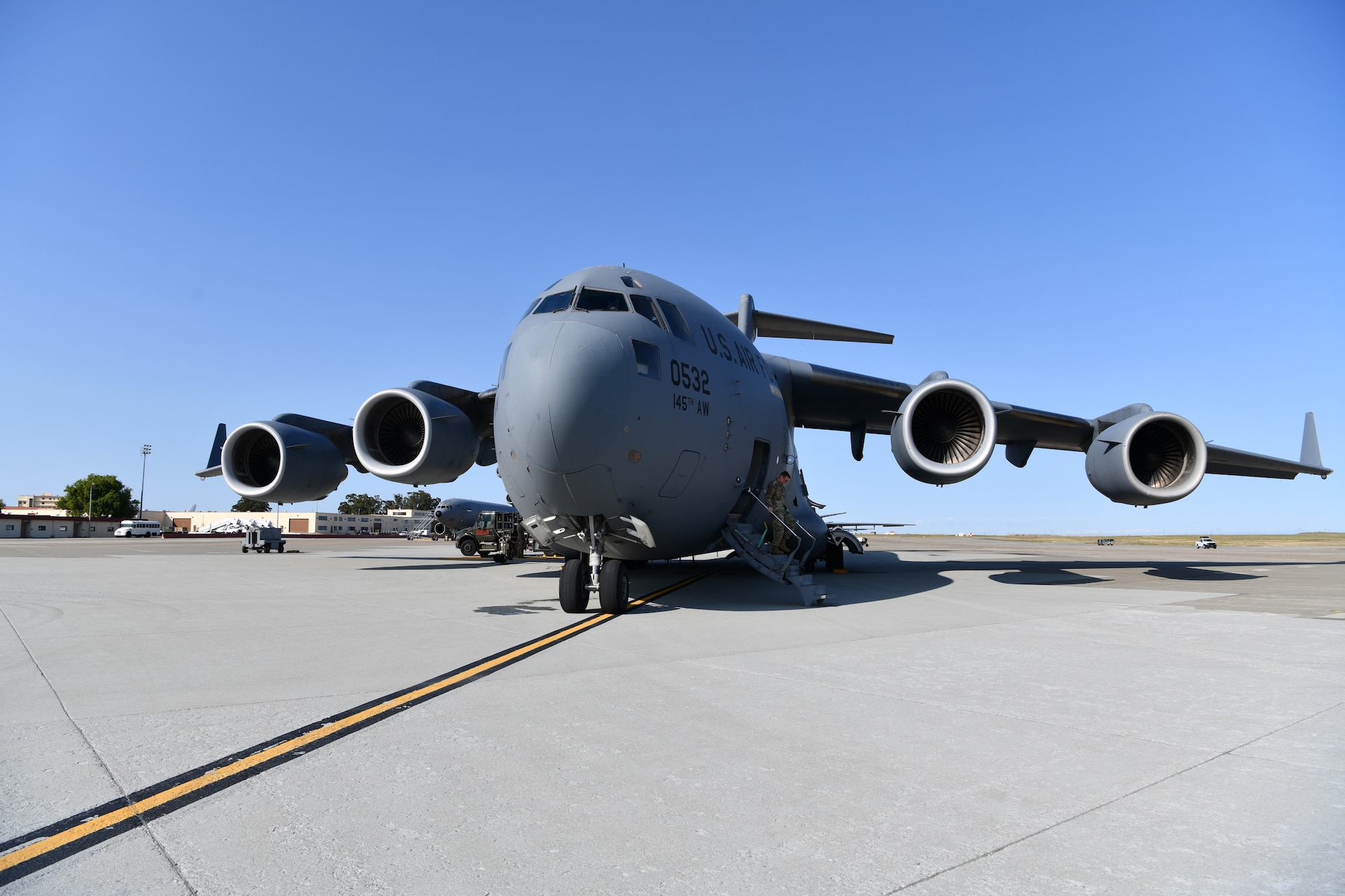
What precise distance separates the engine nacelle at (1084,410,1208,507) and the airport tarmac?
5678mm

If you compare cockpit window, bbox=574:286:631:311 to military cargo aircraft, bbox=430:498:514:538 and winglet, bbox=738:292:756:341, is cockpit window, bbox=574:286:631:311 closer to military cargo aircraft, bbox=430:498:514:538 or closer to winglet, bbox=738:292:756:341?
winglet, bbox=738:292:756:341

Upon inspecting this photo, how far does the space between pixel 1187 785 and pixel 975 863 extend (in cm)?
135

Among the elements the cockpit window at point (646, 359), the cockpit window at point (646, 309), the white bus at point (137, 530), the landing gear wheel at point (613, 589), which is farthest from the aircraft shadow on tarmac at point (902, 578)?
the white bus at point (137, 530)

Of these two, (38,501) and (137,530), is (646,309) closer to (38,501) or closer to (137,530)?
(137,530)

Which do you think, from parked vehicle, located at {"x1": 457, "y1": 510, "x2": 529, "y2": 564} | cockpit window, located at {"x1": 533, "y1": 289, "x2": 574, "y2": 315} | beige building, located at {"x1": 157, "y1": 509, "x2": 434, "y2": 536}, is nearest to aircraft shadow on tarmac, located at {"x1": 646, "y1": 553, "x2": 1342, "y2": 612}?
cockpit window, located at {"x1": 533, "y1": 289, "x2": 574, "y2": 315}

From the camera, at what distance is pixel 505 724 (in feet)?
12.9

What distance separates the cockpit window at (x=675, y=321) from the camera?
31.4 ft

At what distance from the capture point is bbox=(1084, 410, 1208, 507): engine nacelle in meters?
13.1

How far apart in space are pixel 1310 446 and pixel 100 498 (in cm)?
10664

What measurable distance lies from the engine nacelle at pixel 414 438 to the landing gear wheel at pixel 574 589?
15.8 ft

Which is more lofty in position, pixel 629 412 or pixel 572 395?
pixel 572 395

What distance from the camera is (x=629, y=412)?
8.34 metres

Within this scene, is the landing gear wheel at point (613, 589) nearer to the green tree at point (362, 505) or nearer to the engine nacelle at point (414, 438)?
the engine nacelle at point (414, 438)

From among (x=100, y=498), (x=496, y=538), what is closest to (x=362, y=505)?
(x=100, y=498)
